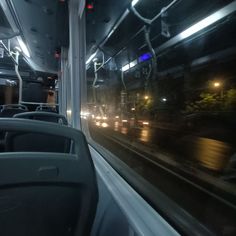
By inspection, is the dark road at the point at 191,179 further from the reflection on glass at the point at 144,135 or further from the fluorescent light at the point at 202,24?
the fluorescent light at the point at 202,24

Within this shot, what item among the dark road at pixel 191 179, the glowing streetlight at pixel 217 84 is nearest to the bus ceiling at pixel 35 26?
the dark road at pixel 191 179

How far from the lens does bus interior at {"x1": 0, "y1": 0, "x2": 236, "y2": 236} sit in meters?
0.80

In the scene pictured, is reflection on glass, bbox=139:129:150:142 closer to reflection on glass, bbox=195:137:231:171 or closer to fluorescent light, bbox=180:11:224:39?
reflection on glass, bbox=195:137:231:171

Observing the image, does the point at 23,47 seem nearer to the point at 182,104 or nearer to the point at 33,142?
the point at 33,142

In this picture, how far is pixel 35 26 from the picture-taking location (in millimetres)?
3383

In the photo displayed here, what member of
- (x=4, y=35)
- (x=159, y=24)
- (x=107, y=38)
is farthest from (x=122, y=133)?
(x=4, y=35)

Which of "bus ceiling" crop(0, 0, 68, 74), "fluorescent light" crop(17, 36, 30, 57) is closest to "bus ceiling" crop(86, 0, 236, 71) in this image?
"bus ceiling" crop(0, 0, 68, 74)

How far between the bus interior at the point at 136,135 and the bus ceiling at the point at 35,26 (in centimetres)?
3

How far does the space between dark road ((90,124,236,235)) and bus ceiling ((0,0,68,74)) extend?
1.77 metres

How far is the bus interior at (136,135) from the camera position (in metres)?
0.80

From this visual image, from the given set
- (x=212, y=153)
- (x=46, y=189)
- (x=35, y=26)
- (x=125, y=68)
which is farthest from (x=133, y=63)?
(x=35, y=26)

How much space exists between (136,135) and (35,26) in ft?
7.66

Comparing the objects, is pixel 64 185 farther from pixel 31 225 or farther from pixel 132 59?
pixel 132 59

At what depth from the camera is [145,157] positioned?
179 centimetres
